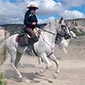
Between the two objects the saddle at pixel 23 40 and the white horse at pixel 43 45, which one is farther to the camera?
the saddle at pixel 23 40

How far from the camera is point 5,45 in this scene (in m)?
11.7

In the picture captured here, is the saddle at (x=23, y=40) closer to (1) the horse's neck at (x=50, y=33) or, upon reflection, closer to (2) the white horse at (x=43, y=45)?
(2) the white horse at (x=43, y=45)

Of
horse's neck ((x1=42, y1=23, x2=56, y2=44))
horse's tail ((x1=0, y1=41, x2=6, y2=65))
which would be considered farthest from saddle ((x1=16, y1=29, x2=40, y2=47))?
horse's tail ((x1=0, y1=41, x2=6, y2=65))

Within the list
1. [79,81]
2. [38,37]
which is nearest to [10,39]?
[38,37]

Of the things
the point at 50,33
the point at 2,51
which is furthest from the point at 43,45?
the point at 2,51

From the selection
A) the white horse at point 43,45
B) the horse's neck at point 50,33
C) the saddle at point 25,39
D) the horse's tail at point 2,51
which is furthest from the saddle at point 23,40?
the horse's tail at point 2,51

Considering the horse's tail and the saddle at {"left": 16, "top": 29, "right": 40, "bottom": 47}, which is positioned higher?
the saddle at {"left": 16, "top": 29, "right": 40, "bottom": 47}

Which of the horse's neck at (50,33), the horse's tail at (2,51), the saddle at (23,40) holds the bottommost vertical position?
the horse's tail at (2,51)

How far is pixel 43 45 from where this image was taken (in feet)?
35.3

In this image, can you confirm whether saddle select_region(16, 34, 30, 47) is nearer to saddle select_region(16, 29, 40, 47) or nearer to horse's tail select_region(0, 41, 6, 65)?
saddle select_region(16, 29, 40, 47)

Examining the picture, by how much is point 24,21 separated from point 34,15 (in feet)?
1.35

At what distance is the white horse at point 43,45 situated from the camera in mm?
10742

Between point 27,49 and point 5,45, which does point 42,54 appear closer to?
point 27,49

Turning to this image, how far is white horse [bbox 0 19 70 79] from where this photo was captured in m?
10.7
